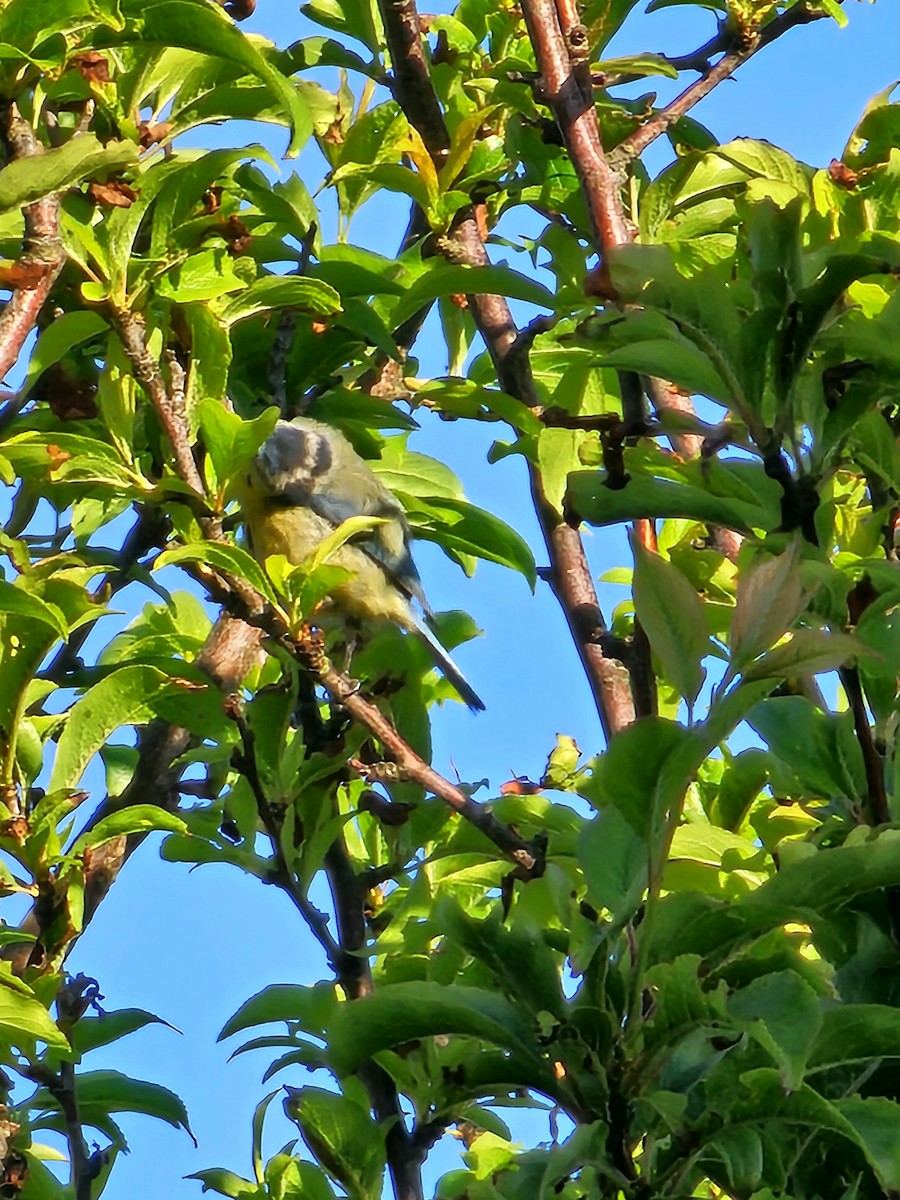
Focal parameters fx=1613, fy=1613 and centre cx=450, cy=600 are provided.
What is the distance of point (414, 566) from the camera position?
618cm

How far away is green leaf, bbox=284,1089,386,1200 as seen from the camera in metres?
2.03

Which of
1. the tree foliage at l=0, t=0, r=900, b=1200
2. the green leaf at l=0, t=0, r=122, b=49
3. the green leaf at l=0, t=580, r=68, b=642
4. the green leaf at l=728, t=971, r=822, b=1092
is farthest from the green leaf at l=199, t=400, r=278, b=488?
the green leaf at l=728, t=971, r=822, b=1092

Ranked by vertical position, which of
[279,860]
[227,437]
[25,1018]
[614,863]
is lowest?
[614,863]

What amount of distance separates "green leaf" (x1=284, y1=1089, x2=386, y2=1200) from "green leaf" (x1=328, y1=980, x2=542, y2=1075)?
0.43m

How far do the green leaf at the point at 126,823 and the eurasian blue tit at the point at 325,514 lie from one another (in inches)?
89.5

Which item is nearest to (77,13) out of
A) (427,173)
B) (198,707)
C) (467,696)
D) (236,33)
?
(236,33)

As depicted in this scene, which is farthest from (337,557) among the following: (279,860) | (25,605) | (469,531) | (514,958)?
(514,958)

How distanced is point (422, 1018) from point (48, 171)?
1.24 meters

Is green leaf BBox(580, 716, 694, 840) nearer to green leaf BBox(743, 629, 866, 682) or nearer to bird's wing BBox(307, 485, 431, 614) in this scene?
green leaf BBox(743, 629, 866, 682)

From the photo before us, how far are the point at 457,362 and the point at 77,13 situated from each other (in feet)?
5.52

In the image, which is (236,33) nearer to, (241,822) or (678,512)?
(678,512)

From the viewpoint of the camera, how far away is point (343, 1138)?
2049 millimetres

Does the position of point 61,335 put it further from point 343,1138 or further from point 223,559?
point 343,1138

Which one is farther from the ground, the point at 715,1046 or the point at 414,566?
the point at 414,566
